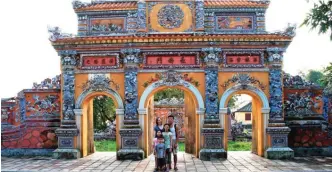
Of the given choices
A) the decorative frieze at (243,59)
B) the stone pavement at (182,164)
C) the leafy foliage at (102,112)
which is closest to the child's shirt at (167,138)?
the stone pavement at (182,164)

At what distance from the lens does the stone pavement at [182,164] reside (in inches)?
473

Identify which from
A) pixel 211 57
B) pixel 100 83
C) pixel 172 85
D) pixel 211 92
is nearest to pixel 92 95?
pixel 100 83

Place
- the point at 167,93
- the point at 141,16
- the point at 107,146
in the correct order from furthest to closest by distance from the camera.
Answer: the point at 167,93 → the point at 107,146 → the point at 141,16

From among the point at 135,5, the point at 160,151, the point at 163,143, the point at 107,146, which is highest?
the point at 135,5

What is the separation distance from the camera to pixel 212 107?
14719 mm

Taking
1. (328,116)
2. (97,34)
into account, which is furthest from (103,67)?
(328,116)

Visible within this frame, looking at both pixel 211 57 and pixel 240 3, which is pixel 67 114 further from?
pixel 240 3

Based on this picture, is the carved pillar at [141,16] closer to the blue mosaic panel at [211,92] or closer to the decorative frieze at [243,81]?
the blue mosaic panel at [211,92]

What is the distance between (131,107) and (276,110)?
17.1 ft

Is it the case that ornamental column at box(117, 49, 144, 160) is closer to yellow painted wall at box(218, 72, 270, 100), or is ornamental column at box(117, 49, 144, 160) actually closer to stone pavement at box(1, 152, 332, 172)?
stone pavement at box(1, 152, 332, 172)

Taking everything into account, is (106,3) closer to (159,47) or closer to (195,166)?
(159,47)

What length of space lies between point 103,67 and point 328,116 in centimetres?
867

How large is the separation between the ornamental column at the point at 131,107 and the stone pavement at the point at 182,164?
76 centimetres

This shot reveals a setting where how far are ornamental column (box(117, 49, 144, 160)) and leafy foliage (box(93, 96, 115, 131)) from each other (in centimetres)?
1626
